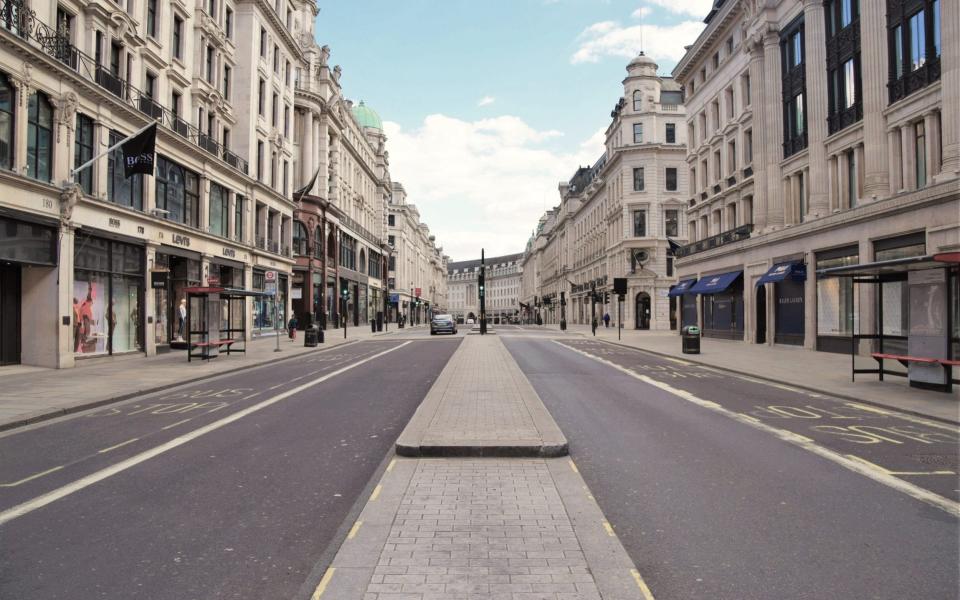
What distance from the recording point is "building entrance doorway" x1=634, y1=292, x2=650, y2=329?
59375 mm

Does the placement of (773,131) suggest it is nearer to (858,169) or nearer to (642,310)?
(858,169)

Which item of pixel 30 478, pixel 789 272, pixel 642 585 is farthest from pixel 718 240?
pixel 30 478

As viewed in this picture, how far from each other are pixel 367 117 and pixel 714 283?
2548 inches

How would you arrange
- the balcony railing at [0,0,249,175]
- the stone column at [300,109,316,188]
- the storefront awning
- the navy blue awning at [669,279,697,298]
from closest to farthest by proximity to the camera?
the storefront awning, the balcony railing at [0,0,249,175], the navy blue awning at [669,279,697,298], the stone column at [300,109,316,188]

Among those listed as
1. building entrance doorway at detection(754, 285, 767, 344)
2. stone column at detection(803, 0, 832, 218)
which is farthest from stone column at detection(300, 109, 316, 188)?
stone column at detection(803, 0, 832, 218)

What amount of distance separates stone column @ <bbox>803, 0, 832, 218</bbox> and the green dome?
222ft

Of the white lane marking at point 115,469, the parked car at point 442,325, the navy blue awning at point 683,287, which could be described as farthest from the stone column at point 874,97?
the parked car at point 442,325

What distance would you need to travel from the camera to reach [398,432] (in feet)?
27.6

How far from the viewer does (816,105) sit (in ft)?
84.3

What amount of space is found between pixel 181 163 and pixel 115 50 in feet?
18.5

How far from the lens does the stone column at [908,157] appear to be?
20250mm

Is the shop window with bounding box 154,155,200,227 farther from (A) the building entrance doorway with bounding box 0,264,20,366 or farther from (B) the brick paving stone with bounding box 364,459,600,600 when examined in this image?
(B) the brick paving stone with bounding box 364,459,600,600

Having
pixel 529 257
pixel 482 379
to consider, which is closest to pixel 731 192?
pixel 482 379

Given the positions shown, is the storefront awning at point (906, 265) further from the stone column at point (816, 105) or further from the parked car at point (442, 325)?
the parked car at point (442, 325)
